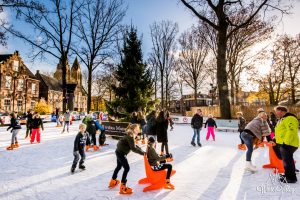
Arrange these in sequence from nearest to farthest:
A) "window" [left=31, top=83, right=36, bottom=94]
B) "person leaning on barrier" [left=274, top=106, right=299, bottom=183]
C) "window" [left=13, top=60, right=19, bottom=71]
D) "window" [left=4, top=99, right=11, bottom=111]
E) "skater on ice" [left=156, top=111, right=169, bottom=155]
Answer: "person leaning on barrier" [left=274, top=106, right=299, bottom=183] → "skater on ice" [left=156, top=111, right=169, bottom=155] → "window" [left=4, top=99, right=11, bottom=111] → "window" [left=13, top=60, right=19, bottom=71] → "window" [left=31, top=83, right=36, bottom=94]

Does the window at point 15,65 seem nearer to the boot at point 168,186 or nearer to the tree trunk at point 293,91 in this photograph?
the boot at point 168,186

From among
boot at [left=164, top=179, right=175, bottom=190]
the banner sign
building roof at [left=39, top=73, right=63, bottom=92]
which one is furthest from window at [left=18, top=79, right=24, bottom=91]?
boot at [left=164, top=179, right=175, bottom=190]

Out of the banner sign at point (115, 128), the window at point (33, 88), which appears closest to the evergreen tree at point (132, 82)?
the banner sign at point (115, 128)

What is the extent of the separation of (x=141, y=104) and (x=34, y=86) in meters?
37.3

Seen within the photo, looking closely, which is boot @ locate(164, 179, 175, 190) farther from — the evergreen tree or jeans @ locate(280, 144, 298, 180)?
the evergreen tree

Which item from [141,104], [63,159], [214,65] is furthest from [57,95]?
[63,159]

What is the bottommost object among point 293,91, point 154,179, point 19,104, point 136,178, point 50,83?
point 136,178

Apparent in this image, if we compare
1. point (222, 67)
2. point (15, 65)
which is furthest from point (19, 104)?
point (222, 67)

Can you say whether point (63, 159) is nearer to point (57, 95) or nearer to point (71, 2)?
point (71, 2)

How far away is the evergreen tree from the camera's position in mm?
13977

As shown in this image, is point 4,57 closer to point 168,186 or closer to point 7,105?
point 7,105

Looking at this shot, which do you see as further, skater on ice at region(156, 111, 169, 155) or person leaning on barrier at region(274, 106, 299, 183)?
skater on ice at region(156, 111, 169, 155)

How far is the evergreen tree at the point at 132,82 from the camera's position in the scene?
13977mm

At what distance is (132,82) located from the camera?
14.1 meters
